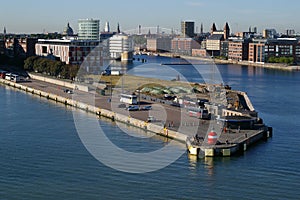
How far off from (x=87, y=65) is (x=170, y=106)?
22.4 feet

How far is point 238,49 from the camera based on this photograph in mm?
24844

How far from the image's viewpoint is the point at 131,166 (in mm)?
5281

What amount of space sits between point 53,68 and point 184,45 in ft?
65.8

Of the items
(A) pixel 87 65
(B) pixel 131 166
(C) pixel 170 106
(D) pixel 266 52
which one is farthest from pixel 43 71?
(D) pixel 266 52

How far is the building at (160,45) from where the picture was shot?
118 ft

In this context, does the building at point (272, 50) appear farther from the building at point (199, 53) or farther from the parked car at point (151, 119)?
the parked car at point (151, 119)

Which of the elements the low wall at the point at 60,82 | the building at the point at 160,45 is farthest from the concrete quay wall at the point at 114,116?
the building at the point at 160,45

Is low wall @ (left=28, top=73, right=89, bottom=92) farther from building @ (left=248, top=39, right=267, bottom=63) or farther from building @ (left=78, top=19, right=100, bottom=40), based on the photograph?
building @ (left=78, top=19, right=100, bottom=40)

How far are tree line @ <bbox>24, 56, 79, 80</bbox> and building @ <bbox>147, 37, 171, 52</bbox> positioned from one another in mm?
20975

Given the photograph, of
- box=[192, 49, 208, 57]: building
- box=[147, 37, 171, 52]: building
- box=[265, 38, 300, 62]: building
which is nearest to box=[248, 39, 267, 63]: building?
box=[265, 38, 300, 62]: building

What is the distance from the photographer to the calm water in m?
4.54

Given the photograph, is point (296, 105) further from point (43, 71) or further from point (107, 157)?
point (43, 71)

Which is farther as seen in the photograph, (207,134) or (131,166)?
(207,134)

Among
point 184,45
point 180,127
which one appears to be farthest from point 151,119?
point 184,45
